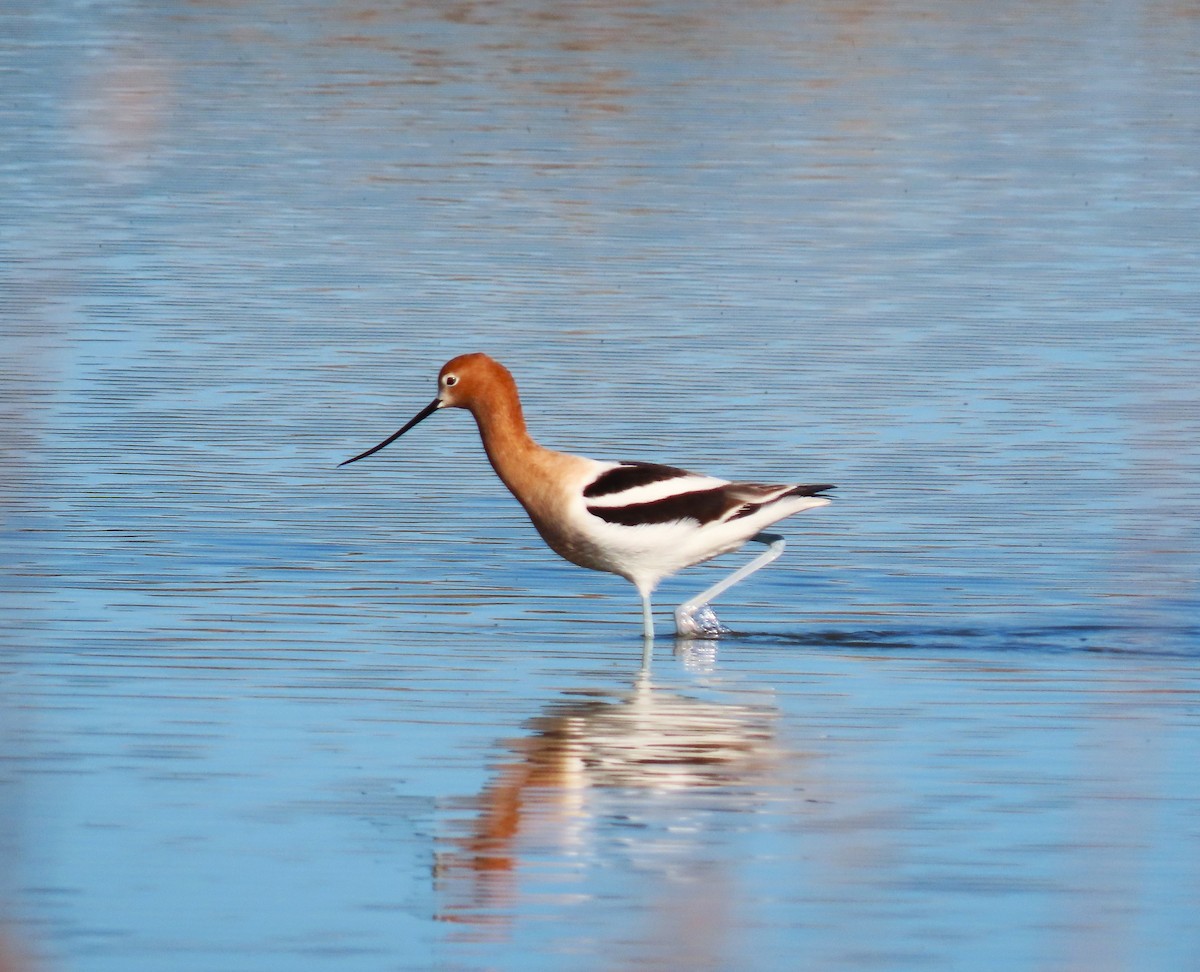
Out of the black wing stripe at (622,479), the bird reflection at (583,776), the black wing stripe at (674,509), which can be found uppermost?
the black wing stripe at (622,479)

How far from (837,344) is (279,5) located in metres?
25.6

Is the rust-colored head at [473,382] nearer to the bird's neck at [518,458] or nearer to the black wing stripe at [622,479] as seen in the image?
the bird's neck at [518,458]

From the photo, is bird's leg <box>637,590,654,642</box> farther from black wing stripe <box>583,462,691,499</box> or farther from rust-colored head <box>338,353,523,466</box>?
rust-colored head <box>338,353,523,466</box>

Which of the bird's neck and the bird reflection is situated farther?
the bird's neck

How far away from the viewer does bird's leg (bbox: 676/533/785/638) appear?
997cm

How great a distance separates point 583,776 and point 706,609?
2.52 meters

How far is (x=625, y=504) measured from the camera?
9.83 metres

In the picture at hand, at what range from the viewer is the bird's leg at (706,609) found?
32.7ft

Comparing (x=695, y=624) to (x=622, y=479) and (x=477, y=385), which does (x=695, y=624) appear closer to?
(x=622, y=479)

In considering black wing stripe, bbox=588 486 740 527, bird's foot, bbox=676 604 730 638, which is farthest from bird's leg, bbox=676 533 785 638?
black wing stripe, bbox=588 486 740 527

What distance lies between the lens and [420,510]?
11961mm

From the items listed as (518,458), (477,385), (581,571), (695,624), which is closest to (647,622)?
(695,624)

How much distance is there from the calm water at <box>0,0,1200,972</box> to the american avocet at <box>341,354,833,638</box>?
26cm

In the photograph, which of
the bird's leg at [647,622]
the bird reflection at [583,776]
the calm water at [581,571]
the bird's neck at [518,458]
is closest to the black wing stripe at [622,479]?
the bird's neck at [518,458]
